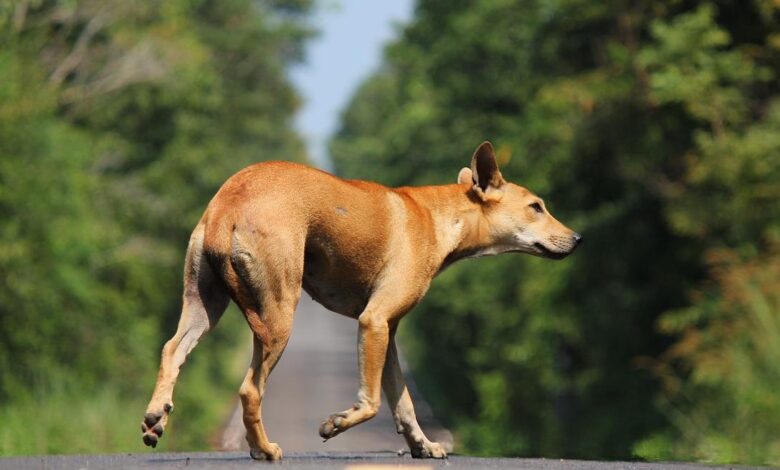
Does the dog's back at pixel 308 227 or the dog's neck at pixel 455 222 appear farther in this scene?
the dog's neck at pixel 455 222

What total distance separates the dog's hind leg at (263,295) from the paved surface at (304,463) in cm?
47

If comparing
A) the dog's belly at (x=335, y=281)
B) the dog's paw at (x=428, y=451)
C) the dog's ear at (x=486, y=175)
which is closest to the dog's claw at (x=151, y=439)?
the dog's belly at (x=335, y=281)

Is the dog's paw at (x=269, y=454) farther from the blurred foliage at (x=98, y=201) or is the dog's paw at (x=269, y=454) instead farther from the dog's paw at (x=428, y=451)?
the blurred foliage at (x=98, y=201)

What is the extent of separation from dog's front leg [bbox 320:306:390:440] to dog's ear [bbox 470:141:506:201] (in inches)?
57.6

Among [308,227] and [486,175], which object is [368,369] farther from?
[486,175]

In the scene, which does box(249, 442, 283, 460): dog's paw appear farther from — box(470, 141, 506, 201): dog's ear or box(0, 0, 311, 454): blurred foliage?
box(0, 0, 311, 454): blurred foliage

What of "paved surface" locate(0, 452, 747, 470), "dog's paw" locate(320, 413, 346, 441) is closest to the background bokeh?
"paved surface" locate(0, 452, 747, 470)

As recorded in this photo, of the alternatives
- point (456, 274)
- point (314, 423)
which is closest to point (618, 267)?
point (314, 423)

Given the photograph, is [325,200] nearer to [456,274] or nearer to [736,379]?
[736,379]

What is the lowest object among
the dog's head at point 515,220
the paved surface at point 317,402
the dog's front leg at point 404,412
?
the paved surface at point 317,402

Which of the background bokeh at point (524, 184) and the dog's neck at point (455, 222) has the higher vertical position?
the dog's neck at point (455, 222)

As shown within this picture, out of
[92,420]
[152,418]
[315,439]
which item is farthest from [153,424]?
[315,439]

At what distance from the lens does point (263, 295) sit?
9773mm

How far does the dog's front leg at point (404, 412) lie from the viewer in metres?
10.9
